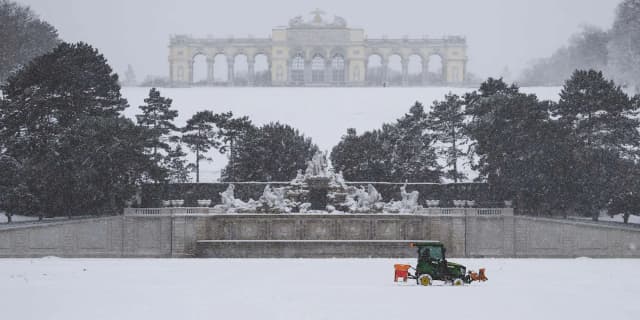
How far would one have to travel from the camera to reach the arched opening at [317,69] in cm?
11269

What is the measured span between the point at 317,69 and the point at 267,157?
57147mm

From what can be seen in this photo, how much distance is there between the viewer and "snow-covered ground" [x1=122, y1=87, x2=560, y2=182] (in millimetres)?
75562

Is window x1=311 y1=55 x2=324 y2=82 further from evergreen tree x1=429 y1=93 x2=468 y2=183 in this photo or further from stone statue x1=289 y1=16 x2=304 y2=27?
evergreen tree x1=429 y1=93 x2=468 y2=183

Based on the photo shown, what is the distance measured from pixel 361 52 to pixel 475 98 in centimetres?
5131

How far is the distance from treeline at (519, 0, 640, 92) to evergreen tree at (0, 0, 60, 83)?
4562 cm

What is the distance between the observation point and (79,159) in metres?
48.9

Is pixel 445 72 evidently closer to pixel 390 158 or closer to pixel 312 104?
pixel 312 104

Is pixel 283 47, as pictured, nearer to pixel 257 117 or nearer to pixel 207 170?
pixel 257 117

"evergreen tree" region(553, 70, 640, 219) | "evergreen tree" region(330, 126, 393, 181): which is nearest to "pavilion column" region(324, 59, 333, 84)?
"evergreen tree" region(330, 126, 393, 181)

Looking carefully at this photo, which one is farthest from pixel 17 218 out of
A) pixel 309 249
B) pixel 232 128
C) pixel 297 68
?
pixel 297 68

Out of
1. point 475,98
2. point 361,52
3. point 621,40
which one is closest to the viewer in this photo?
point 475,98
